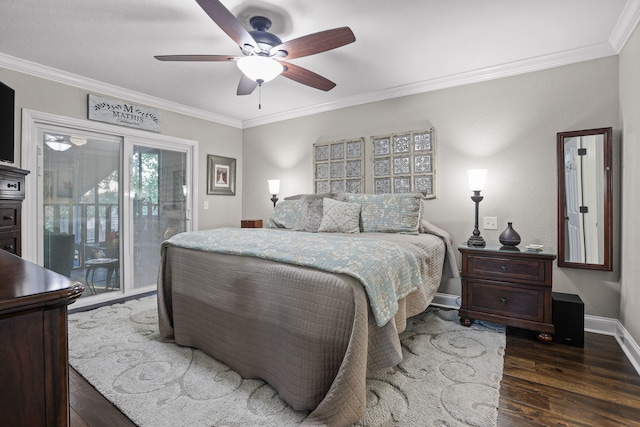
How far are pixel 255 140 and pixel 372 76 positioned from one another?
224 centimetres

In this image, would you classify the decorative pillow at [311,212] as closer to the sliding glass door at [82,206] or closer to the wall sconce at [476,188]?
the wall sconce at [476,188]

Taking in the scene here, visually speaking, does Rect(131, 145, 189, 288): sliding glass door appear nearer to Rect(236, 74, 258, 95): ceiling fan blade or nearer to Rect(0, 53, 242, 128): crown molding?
Rect(0, 53, 242, 128): crown molding

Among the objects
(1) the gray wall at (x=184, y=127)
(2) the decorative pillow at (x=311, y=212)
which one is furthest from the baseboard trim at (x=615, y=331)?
(1) the gray wall at (x=184, y=127)

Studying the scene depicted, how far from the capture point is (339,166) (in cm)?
399

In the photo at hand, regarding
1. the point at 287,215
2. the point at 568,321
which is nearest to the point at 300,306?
the point at 287,215

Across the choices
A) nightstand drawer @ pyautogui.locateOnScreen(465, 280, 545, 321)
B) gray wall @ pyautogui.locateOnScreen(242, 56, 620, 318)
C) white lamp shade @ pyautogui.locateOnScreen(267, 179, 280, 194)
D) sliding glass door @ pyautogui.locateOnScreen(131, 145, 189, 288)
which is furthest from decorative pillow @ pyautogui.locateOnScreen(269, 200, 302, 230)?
nightstand drawer @ pyautogui.locateOnScreen(465, 280, 545, 321)

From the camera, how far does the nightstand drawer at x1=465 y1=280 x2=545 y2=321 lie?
244 centimetres

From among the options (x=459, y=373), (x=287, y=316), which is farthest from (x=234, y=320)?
(x=459, y=373)

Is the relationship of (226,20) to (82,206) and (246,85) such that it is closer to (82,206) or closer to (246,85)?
(246,85)

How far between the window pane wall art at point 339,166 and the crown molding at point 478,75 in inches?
18.7

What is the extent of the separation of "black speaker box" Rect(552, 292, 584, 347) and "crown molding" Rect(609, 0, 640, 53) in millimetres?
1961

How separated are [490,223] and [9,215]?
4.04m

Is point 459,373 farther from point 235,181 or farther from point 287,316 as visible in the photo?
point 235,181

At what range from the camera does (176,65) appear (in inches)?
117
